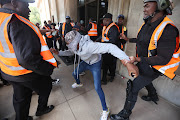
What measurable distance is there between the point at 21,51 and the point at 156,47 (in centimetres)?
177

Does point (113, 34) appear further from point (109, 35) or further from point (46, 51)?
point (46, 51)

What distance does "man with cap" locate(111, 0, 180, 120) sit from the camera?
3.80ft

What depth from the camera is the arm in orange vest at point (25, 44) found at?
1.05 metres

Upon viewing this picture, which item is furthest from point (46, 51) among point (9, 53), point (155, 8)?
point (155, 8)

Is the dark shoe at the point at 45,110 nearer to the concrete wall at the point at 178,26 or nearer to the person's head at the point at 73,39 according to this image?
the person's head at the point at 73,39

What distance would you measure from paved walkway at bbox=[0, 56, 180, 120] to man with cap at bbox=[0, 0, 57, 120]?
2.68 ft

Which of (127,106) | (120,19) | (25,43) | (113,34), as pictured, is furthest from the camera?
(120,19)

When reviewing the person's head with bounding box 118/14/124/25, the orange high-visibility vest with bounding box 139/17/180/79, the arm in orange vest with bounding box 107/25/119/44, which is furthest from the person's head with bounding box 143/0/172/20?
the person's head with bounding box 118/14/124/25

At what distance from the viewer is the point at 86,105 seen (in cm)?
220

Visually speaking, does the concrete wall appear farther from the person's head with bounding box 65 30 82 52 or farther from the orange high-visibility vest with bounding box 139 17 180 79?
the person's head with bounding box 65 30 82 52

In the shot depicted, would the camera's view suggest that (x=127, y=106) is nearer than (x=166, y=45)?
No

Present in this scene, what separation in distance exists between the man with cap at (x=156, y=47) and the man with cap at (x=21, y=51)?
1.28 metres

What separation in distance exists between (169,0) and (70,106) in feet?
8.67

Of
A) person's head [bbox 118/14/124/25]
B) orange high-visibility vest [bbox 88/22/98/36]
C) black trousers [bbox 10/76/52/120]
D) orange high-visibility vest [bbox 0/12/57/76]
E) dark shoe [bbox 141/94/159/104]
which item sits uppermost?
person's head [bbox 118/14/124/25]
